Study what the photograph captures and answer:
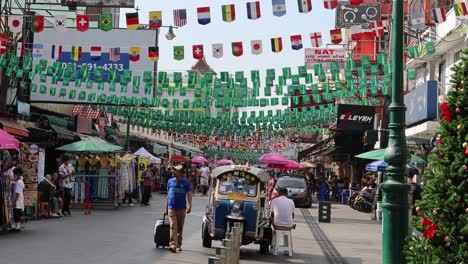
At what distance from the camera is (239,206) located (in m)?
16.0

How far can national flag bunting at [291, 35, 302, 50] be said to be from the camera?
74.7 ft

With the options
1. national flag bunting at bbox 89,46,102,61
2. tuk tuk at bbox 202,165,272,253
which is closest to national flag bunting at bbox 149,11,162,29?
tuk tuk at bbox 202,165,272,253

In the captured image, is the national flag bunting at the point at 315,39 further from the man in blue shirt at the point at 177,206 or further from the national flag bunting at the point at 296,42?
the man in blue shirt at the point at 177,206

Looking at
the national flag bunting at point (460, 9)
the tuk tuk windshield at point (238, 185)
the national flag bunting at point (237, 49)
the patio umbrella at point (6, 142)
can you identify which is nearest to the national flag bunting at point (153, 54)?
the national flag bunting at point (237, 49)

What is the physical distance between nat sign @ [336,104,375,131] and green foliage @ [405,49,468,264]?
3078cm

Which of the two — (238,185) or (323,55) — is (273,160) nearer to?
(323,55)

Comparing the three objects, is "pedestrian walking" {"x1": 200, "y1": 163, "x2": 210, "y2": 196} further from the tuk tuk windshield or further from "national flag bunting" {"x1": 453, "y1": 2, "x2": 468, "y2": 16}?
the tuk tuk windshield

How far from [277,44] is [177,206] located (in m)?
9.08

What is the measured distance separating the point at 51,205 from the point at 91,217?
1362 millimetres

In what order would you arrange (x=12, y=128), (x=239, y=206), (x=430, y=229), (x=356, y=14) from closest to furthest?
(x=430, y=229) < (x=239, y=206) < (x=12, y=128) < (x=356, y=14)

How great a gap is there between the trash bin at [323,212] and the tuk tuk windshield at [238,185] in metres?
9.69

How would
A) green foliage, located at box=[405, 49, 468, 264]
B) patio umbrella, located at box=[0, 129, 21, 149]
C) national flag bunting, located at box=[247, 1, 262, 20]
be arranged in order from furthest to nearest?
national flag bunting, located at box=[247, 1, 262, 20] < patio umbrella, located at box=[0, 129, 21, 149] < green foliage, located at box=[405, 49, 468, 264]

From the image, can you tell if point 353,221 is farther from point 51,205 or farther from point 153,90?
point 153,90

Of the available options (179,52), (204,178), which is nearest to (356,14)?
(204,178)
